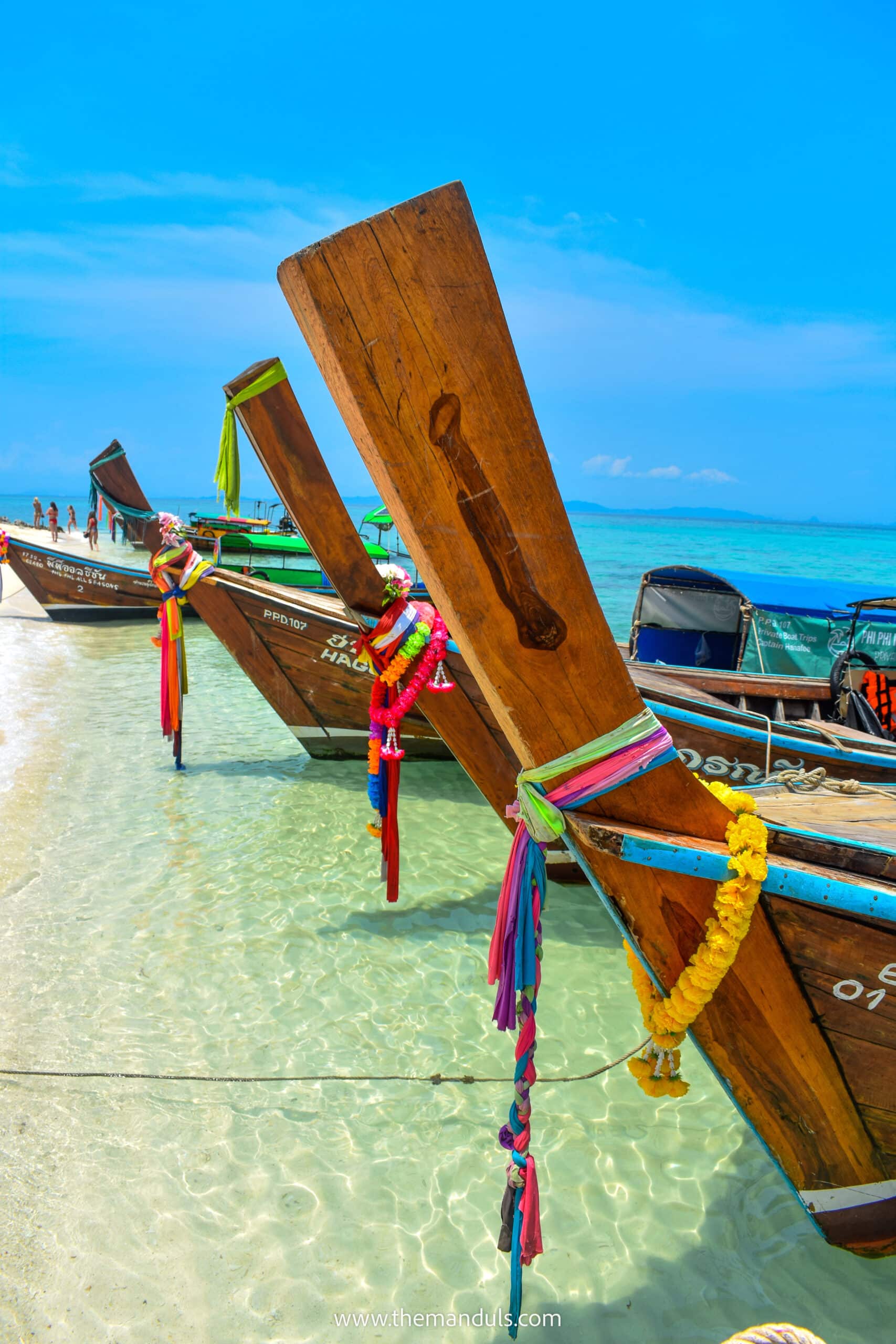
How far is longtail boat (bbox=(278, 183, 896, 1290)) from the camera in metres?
1.42

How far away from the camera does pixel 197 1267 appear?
277 cm

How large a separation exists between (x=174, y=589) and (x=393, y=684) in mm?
3627

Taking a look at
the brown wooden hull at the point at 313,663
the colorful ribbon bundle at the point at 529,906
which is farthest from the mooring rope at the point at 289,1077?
the brown wooden hull at the point at 313,663

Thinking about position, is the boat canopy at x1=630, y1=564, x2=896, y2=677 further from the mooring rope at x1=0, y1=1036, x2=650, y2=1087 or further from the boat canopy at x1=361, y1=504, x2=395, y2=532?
the boat canopy at x1=361, y1=504, x2=395, y2=532

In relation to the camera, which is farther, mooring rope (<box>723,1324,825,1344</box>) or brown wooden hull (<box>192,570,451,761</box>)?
brown wooden hull (<box>192,570,451,761</box>)

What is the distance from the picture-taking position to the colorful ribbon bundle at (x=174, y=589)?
7484 millimetres

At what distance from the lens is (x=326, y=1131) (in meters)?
3.42

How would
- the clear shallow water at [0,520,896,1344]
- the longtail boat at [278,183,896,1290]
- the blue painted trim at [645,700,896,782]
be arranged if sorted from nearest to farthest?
1. the longtail boat at [278,183,896,1290]
2. the clear shallow water at [0,520,896,1344]
3. the blue painted trim at [645,700,896,782]

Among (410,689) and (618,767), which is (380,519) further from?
(618,767)

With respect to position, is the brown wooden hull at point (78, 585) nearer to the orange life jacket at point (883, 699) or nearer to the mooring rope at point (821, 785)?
the orange life jacket at point (883, 699)

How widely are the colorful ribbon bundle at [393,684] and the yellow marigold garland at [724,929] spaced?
3018 millimetres

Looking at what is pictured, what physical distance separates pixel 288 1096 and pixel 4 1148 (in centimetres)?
115

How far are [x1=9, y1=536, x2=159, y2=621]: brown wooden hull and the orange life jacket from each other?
14.4 m

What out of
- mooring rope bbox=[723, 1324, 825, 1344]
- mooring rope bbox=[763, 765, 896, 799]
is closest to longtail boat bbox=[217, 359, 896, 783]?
mooring rope bbox=[763, 765, 896, 799]
